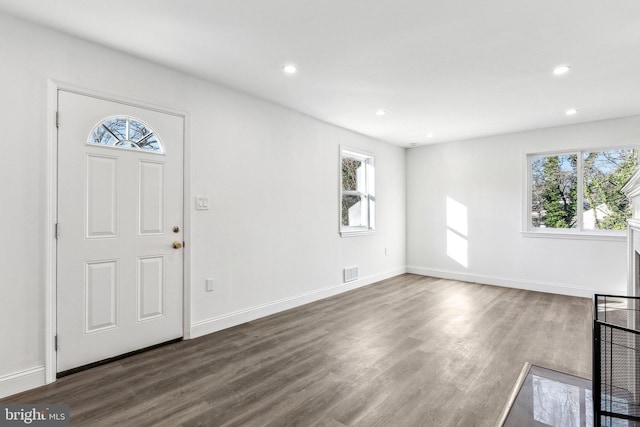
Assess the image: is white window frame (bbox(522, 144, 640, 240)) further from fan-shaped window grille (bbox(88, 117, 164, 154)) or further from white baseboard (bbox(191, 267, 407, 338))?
fan-shaped window grille (bbox(88, 117, 164, 154))

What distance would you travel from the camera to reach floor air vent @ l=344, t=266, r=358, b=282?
4.96m

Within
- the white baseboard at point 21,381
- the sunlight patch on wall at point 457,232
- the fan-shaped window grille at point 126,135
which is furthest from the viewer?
the sunlight patch on wall at point 457,232

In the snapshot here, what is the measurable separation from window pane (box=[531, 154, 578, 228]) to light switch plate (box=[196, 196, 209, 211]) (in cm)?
499

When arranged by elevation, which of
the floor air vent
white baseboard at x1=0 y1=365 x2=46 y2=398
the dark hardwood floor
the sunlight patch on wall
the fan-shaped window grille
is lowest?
the dark hardwood floor

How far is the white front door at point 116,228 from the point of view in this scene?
239 centimetres

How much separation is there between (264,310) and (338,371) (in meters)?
1.52

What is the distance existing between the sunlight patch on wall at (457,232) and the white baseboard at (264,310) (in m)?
1.70

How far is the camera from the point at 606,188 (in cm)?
454

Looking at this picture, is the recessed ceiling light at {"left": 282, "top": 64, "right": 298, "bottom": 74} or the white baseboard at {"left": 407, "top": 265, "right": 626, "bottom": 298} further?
the white baseboard at {"left": 407, "top": 265, "right": 626, "bottom": 298}

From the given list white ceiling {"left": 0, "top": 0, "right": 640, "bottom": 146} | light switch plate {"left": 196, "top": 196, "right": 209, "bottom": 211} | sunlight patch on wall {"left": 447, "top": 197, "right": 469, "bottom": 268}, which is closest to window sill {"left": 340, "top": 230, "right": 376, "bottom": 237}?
sunlight patch on wall {"left": 447, "top": 197, "right": 469, "bottom": 268}

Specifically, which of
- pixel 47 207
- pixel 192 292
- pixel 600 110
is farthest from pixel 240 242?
pixel 600 110

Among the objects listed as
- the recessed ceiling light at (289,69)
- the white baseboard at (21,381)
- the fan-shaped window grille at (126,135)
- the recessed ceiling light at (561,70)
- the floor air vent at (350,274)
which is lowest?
the white baseboard at (21,381)

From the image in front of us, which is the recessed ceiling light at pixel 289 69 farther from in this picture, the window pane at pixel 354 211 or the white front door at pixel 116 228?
the window pane at pixel 354 211

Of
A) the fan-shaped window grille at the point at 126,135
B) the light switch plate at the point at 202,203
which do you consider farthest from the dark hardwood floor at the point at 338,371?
the fan-shaped window grille at the point at 126,135
